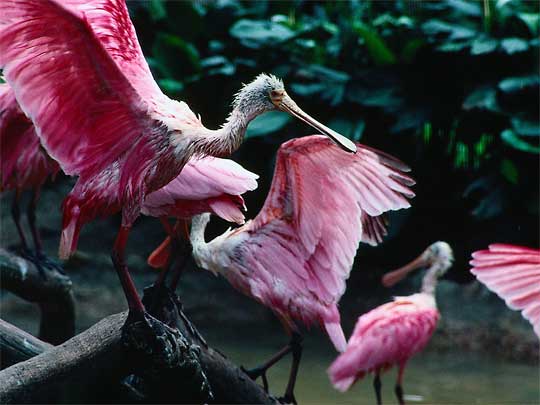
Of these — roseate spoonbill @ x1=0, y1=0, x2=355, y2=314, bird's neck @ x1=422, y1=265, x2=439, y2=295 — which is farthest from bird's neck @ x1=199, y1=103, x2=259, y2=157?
bird's neck @ x1=422, y1=265, x2=439, y2=295

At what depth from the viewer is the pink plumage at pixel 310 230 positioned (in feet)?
9.91

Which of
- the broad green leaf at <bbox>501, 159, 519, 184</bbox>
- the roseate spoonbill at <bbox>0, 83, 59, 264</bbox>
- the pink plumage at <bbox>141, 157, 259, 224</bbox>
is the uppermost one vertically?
the pink plumage at <bbox>141, 157, 259, 224</bbox>

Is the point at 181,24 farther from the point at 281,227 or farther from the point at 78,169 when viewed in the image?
the point at 78,169

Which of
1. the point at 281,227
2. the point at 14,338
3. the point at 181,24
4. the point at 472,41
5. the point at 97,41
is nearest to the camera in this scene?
the point at 97,41

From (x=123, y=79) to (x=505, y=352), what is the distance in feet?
13.1

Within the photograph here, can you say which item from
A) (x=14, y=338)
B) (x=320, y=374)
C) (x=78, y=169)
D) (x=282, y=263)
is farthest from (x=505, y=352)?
(x=78, y=169)

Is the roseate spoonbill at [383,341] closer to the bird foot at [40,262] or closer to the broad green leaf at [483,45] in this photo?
the bird foot at [40,262]

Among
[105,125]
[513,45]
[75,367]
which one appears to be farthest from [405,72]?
[75,367]

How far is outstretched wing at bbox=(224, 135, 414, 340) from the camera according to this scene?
3.01 metres

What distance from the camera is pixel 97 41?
7.01 ft

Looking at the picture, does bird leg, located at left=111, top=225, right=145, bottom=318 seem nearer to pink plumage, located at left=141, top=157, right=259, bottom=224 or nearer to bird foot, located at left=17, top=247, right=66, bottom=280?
pink plumage, located at left=141, top=157, right=259, bottom=224

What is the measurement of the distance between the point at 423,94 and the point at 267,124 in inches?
39.6

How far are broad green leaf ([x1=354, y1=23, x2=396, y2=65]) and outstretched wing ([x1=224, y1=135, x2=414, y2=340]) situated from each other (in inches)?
120

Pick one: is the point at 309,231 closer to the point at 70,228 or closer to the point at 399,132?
the point at 70,228
